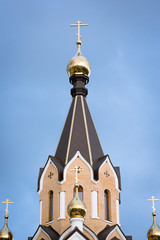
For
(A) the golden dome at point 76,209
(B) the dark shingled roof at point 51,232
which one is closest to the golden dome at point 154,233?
(A) the golden dome at point 76,209

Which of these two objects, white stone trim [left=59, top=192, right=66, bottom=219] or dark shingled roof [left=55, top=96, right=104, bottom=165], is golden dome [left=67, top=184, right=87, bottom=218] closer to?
white stone trim [left=59, top=192, right=66, bottom=219]

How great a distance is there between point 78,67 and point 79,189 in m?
5.97

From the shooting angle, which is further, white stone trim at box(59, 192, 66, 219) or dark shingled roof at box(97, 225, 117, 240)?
white stone trim at box(59, 192, 66, 219)

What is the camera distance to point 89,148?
78.1 feet

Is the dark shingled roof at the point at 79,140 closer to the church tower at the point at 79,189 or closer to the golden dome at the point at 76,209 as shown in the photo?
the church tower at the point at 79,189

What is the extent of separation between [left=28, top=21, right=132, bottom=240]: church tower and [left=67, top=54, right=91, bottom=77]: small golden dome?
7.87 ft

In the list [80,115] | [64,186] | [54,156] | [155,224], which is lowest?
[155,224]

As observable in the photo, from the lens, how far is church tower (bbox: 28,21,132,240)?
71.4 ft

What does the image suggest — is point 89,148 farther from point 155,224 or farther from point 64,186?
point 155,224

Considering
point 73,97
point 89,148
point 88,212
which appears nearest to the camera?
point 88,212

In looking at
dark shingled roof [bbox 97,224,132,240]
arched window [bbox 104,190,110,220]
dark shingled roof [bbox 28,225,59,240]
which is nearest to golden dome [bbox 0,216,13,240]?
dark shingled roof [bbox 28,225,59,240]

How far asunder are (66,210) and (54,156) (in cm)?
265

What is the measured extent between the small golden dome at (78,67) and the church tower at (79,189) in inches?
94.4

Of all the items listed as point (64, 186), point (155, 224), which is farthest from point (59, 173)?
point (155, 224)
